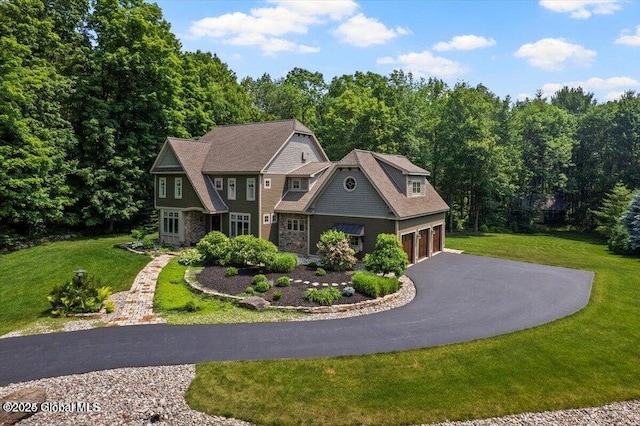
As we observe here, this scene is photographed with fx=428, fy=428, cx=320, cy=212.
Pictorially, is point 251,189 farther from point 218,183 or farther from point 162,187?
point 162,187

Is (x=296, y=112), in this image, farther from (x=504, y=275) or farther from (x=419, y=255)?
(x=504, y=275)

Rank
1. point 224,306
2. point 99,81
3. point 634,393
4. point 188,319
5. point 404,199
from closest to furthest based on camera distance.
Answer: point 634,393, point 188,319, point 224,306, point 404,199, point 99,81

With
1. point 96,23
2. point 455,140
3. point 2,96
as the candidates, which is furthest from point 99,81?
point 455,140

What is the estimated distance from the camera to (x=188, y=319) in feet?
54.9

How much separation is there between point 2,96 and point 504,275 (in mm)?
34185

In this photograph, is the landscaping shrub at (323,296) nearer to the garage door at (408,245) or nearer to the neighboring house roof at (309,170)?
the garage door at (408,245)

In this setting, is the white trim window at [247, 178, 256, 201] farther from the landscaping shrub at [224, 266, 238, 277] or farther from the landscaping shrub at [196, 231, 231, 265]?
the landscaping shrub at [224, 266, 238, 277]

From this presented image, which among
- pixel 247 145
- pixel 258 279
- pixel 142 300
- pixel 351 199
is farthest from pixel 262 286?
pixel 247 145

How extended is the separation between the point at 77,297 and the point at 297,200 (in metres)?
16.2

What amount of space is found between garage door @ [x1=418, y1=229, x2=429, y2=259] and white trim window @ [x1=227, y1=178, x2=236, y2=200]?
1358cm

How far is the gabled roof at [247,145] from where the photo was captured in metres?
30.8

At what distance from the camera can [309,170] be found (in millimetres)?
31891

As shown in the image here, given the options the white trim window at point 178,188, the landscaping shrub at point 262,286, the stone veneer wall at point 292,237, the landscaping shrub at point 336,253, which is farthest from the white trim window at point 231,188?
the landscaping shrub at point 262,286

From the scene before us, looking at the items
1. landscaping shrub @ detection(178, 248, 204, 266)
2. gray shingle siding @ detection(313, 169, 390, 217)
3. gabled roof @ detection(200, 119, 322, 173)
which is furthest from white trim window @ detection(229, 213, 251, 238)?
gray shingle siding @ detection(313, 169, 390, 217)
